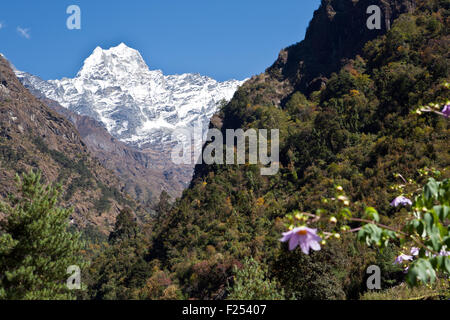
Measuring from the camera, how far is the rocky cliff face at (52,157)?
13138cm

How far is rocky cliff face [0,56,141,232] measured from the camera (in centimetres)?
13138

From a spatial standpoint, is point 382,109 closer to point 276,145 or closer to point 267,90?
point 276,145

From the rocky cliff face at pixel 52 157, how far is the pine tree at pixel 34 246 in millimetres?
124128

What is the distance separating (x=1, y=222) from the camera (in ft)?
34.4

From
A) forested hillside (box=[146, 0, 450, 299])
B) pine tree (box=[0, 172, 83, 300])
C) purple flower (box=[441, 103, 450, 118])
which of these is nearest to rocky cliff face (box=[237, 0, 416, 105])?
forested hillside (box=[146, 0, 450, 299])

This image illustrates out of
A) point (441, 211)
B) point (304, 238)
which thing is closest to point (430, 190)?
point (441, 211)

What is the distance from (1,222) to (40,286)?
235 centimetres

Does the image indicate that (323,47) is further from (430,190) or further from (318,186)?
(430,190)

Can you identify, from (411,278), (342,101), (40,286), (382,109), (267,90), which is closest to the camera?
(411,278)

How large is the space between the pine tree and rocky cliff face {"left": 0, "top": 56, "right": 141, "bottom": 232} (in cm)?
12413

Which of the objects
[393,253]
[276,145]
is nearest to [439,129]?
[393,253]

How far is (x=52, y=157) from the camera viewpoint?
15262cm

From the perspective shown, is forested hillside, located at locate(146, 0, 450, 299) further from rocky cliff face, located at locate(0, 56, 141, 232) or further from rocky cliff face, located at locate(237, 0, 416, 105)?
rocky cliff face, located at locate(0, 56, 141, 232)
